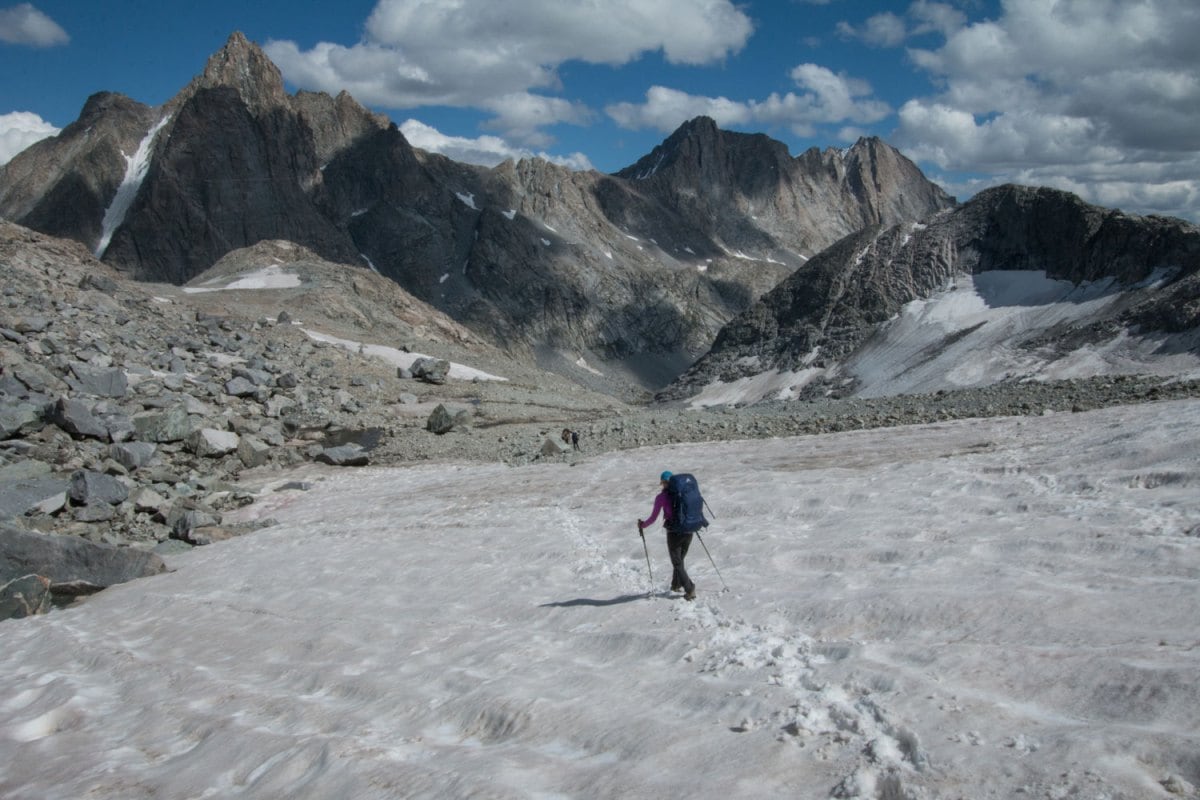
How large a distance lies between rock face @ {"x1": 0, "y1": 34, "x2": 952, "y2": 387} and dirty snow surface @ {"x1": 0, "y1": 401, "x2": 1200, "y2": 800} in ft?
397

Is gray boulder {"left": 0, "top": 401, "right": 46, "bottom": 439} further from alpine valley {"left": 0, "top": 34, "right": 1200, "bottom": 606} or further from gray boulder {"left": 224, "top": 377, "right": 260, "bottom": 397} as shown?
gray boulder {"left": 224, "top": 377, "right": 260, "bottom": 397}

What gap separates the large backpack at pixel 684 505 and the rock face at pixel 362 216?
12603cm

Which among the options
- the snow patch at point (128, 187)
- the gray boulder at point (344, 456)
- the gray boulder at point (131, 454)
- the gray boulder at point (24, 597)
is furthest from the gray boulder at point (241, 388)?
the snow patch at point (128, 187)

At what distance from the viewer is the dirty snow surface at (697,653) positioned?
20.7 ft

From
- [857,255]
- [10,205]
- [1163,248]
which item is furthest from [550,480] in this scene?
[10,205]

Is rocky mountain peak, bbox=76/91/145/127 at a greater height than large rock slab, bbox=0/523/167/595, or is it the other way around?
rocky mountain peak, bbox=76/91/145/127

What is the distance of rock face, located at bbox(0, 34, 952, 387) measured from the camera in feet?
419

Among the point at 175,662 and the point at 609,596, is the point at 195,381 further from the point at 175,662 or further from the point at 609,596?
the point at 609,596

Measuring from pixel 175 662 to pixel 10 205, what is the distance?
6447 inches

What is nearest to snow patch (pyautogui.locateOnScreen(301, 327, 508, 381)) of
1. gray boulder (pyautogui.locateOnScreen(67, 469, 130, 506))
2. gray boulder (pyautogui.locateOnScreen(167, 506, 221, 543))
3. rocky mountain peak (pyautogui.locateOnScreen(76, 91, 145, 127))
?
gray boulder (pyautogui.locateOnScreen(167, 506, 221, 543))

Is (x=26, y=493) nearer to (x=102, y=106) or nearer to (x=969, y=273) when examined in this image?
(x=969, y=273)

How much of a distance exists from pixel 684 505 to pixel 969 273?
61829 millimetres

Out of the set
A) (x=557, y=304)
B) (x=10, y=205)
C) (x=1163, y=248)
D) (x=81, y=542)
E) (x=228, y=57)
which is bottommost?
(x=81, y=542)

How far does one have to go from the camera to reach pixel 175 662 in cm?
1159
